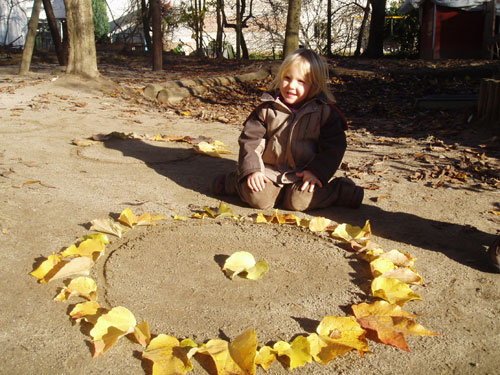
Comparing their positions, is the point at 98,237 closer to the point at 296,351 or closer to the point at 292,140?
the point at 296,351

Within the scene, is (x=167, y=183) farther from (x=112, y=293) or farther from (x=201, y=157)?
(x=112, y=293)

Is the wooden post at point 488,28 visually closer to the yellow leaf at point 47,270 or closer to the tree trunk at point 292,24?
the tree trunk at point 292,24

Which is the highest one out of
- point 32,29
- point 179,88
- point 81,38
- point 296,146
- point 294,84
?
point 32,29

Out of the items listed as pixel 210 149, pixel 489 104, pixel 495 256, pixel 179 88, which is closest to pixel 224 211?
pixel 495 256

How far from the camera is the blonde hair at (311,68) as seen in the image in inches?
109

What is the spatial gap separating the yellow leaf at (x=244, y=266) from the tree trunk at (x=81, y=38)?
5783 millimetres

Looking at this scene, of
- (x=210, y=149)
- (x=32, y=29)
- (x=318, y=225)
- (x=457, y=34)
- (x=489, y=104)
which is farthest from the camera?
(x=457, y=34)

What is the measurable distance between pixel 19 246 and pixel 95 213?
480mm

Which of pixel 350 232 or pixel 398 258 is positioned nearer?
pixel 398 258

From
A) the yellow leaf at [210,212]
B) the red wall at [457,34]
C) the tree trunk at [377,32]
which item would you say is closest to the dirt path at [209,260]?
the yellow leaf at [210,212]

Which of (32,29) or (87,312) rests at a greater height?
(32,29)

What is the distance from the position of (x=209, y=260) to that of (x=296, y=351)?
648mm

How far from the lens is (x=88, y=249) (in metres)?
2.07

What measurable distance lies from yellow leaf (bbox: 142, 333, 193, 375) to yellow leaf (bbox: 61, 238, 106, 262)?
642mm
